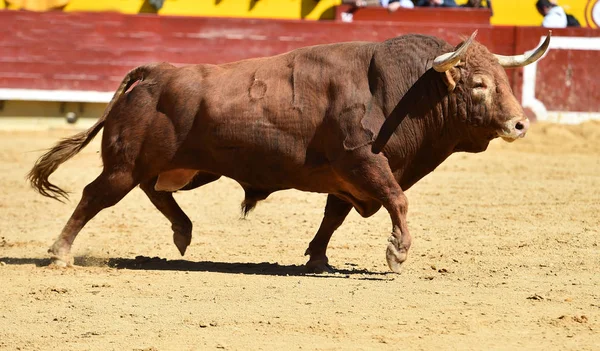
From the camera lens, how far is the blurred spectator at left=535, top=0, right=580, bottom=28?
560 inches

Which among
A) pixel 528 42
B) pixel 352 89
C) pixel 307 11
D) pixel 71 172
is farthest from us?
pixel 307 11

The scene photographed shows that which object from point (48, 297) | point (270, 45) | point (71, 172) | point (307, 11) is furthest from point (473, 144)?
point (307, 11)

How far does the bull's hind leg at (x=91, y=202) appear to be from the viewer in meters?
6.62

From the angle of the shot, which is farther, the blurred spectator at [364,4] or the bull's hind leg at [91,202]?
the blurred spectator at [364,4]

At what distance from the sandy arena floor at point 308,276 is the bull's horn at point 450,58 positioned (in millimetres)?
1160

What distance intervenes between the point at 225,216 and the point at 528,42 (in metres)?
6.45

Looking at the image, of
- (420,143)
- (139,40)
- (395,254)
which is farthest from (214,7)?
(395,254)

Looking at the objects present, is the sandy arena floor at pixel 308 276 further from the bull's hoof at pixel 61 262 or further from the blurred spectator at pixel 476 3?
the blurred spectator at pixel 476 3

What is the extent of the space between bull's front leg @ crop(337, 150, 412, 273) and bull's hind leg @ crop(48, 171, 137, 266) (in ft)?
4.52

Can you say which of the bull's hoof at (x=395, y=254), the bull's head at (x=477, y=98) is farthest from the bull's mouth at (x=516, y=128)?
the bull's hoof at (x=395, y=254)

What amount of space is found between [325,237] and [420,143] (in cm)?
83

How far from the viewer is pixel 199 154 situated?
6.50 metres

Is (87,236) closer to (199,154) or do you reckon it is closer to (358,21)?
(199,154)

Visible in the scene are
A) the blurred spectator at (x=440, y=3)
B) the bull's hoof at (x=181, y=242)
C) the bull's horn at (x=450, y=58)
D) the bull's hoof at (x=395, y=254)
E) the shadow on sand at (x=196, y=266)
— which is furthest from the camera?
the blurred spectator at (x=440, y=3)
